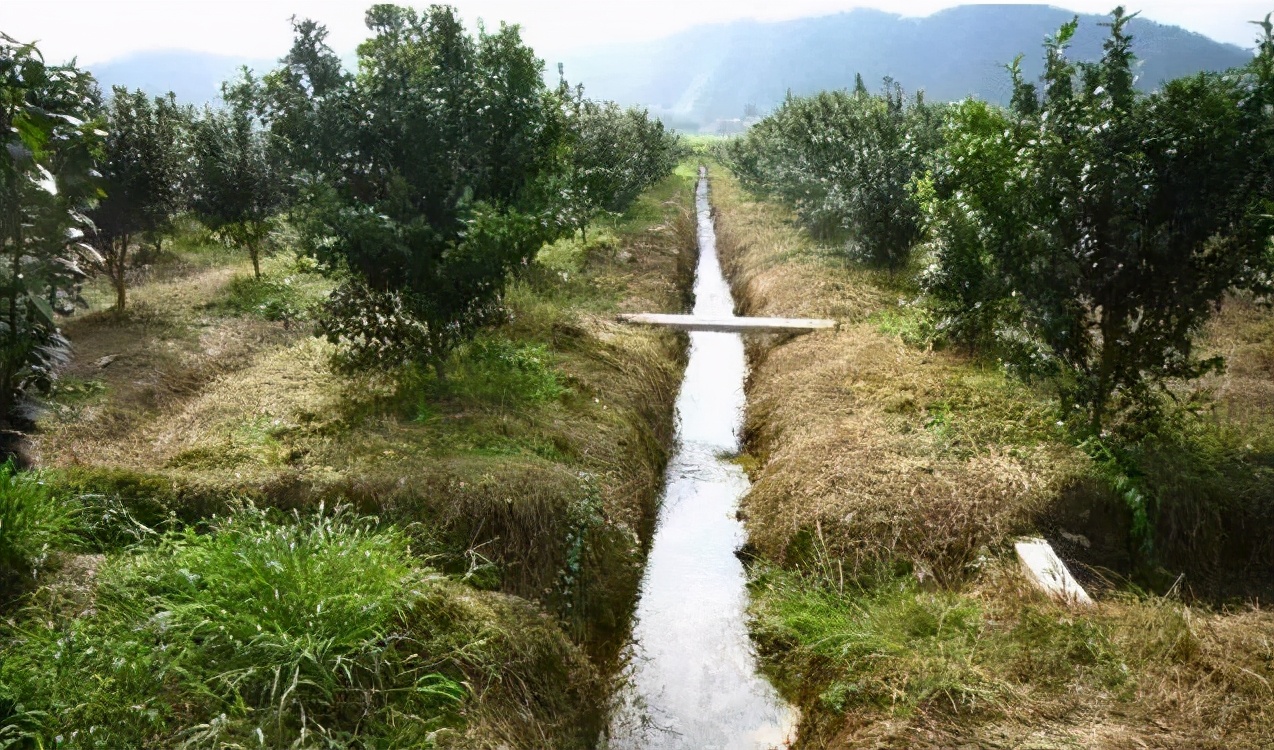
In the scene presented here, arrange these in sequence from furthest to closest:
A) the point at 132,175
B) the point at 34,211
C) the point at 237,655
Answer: the point at 132,175, the point at 34,211, the point at 237,655

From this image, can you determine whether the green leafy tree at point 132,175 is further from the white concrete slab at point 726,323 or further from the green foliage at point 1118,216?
the green foliage at point 1118,216

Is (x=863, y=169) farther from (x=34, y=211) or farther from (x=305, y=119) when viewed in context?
(x=34, y=211)

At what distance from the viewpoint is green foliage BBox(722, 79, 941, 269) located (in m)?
12.9

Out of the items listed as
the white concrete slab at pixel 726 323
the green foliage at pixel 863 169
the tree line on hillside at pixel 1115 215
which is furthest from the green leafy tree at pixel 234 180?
the tree line on hillside at pixel 1115 215

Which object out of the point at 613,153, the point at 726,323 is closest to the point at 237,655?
the point at 726,323

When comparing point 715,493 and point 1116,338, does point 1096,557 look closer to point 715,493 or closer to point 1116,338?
point 1116,338

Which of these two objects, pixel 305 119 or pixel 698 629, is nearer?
pixel 698 629

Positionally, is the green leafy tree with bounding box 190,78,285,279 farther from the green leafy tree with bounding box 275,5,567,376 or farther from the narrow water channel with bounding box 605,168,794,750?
the narrow water channel with bounding box 605,168,794,750

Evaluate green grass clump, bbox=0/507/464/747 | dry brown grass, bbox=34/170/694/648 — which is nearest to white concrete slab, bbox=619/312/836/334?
dry brown grass, bbox=34/170/694/648

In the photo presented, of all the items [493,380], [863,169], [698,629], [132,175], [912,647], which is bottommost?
[698,629]

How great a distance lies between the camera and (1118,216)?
6277mm

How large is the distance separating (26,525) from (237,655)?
1.60m

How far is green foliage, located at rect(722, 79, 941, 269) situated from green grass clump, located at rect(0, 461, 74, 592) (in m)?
9.08

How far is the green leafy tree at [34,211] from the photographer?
532cm
